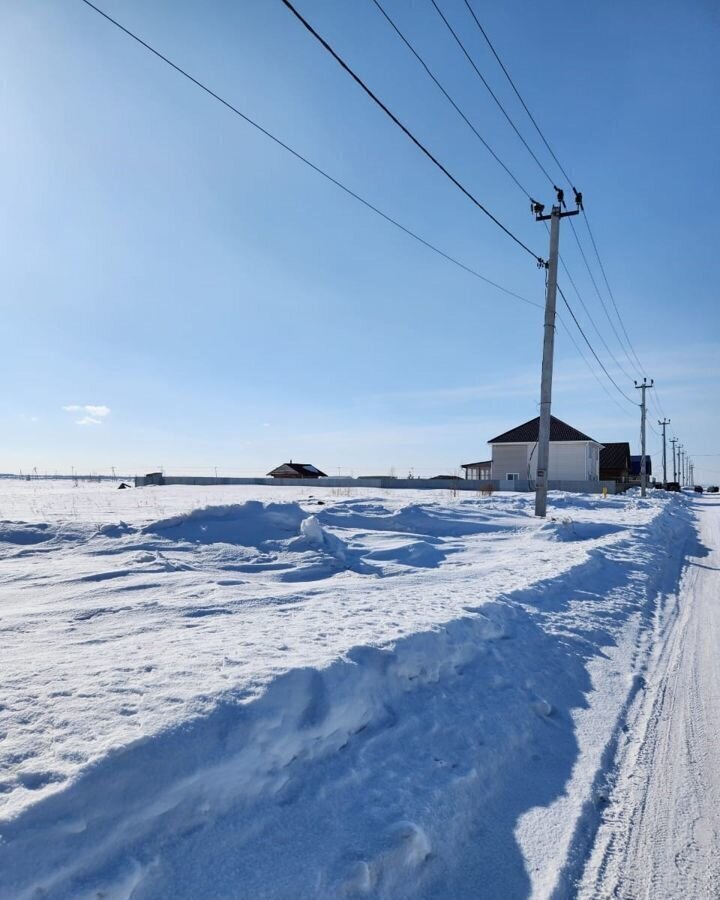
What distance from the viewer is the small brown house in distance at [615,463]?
5803cm

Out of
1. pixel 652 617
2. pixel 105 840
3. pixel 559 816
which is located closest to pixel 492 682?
pixel 559 816

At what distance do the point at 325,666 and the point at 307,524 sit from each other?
4.88m

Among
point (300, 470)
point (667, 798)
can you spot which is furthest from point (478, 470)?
point (667, 798)

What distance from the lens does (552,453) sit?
46.2 meters

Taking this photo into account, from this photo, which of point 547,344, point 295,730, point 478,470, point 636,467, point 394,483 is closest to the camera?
point 295,730

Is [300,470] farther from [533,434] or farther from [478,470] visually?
[533,434]

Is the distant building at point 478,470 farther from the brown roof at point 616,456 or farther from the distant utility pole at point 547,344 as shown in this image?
the distant utility pole at point 547,344

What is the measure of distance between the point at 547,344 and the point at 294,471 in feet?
144

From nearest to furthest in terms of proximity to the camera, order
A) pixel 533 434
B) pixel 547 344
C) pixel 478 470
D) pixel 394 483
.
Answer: pixel 547 344, pixel 394 483, pixel 533 434, pixel 478 470

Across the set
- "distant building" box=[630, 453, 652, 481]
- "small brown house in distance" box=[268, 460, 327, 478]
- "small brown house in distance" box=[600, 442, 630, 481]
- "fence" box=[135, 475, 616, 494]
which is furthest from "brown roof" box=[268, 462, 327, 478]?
"distant building" box=[630, 453, 652, 481]

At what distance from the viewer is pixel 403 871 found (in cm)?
243

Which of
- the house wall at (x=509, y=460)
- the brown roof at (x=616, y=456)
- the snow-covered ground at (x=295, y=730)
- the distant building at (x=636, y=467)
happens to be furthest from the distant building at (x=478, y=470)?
the snow-covered ground at (x=295, y=730)

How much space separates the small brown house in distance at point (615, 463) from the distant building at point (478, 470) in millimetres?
12555

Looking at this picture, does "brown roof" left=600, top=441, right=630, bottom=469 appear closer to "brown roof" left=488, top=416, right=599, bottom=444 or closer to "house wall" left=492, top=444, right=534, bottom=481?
"brown roof" left=488, top=416, right=599, bottom=444
